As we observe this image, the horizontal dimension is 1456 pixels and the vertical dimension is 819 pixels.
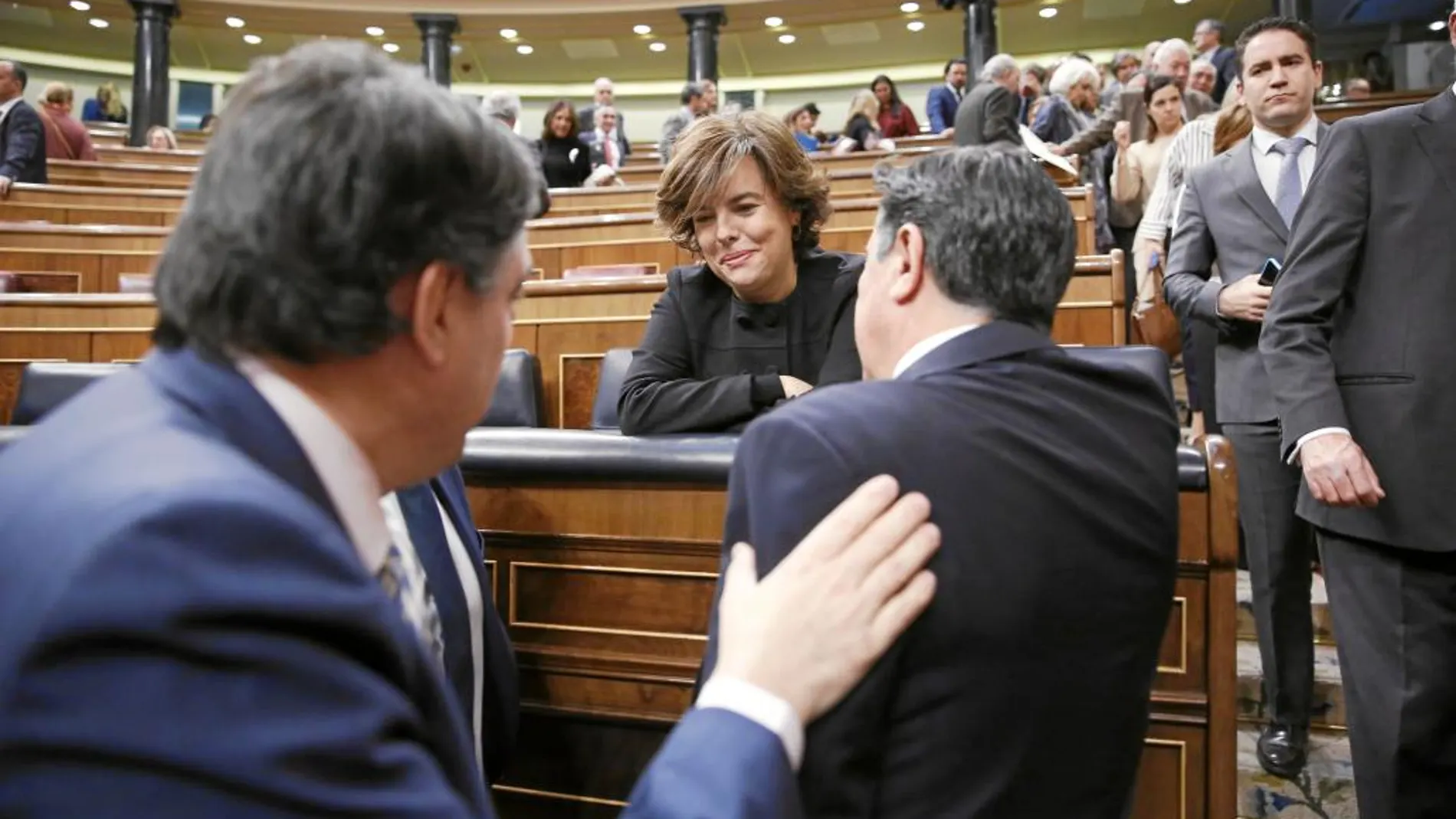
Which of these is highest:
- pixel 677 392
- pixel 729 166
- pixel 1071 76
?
pixel 1071 76

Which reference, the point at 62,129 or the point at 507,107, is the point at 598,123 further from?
the point at 62,129

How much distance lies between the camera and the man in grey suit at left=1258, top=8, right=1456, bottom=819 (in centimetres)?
138

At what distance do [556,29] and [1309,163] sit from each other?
34.7 feet

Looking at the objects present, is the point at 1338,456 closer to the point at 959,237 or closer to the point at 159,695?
the point at 959,237

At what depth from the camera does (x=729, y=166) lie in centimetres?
164

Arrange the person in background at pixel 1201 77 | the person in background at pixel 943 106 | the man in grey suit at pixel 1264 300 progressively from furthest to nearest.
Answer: the person in background at pixel 943 106
the person in background at pixel 1201 77
the man in grey suit at pixel 1264 300

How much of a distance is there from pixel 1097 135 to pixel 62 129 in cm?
596

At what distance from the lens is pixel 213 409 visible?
479 mm

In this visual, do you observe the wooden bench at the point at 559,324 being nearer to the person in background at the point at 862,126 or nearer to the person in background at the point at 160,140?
the person in background at the point at 862,126

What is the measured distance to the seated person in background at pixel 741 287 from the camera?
5.30 ft

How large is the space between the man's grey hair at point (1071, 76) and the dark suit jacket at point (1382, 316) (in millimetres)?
3672

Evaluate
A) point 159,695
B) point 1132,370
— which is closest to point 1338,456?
point 1132,370

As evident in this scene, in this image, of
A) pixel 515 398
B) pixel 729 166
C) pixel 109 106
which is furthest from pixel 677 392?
pixel 109 106

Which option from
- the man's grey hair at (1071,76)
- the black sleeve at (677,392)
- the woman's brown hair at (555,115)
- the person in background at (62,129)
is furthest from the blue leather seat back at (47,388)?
the person in background at (62,129)
